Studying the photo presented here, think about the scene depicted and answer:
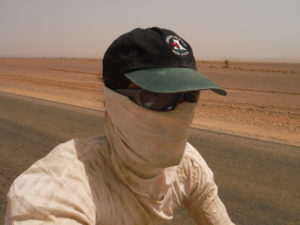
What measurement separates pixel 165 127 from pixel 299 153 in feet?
17.2

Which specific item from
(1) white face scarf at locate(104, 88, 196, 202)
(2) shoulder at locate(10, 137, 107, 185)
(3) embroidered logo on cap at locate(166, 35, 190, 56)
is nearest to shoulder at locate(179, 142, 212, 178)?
(1) white face scarf at locate(104, 88, 196, 202)

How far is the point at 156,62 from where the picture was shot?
1.37 metres

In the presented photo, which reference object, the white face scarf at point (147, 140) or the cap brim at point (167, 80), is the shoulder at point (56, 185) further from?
the cap brim at point (167, 80)

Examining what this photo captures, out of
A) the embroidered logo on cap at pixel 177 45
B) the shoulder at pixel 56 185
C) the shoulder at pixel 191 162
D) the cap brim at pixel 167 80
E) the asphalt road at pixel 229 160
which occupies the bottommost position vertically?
the asphalt road at pixel 229 160

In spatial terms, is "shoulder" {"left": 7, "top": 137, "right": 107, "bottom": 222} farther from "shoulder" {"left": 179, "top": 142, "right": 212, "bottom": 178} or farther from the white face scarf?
"shoulder" {"left": 179, "top": 142, "right": 212, "bottom": 178}

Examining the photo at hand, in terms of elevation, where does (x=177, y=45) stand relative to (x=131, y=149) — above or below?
above

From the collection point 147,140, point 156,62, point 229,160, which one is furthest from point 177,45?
point 229,160

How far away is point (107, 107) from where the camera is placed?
1.61 meters

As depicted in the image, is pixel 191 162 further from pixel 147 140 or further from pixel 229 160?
pixel 229 160

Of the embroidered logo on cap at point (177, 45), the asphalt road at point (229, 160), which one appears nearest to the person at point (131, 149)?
the embroidered logo on cap at point (177, 45)

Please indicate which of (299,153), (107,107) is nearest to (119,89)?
(107,107)

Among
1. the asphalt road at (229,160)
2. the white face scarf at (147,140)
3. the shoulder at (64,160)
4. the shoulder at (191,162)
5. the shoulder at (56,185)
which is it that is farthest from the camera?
the asphalt road at (229,160)

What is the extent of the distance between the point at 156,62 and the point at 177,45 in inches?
4.7

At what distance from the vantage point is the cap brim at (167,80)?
4.35 feet
